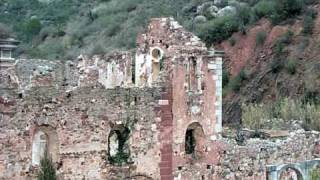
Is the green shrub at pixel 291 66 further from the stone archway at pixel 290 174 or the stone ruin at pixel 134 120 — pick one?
the stone archway at pixel 290 174

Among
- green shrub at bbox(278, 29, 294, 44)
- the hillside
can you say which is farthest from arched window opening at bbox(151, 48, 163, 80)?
green shrub at bbox(278, 29, 294, 44)

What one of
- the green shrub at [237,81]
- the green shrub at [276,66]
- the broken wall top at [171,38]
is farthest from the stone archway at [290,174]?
the green shrub at [276,66]

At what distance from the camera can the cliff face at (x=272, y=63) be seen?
4606cm

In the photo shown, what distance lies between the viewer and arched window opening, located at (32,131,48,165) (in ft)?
54.1

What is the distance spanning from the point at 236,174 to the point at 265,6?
3692 cm

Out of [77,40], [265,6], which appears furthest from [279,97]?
[77,40]

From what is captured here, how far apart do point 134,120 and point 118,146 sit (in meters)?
0.75

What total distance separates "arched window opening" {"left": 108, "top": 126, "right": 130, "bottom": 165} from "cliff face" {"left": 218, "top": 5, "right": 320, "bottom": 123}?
2515 centimetres

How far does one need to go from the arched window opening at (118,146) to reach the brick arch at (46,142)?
1469mm

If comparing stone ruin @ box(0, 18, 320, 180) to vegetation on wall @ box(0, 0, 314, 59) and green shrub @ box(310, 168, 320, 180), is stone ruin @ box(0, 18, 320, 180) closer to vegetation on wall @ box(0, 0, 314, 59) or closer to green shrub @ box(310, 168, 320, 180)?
green shrub @ box(310, 168, 320, 180)

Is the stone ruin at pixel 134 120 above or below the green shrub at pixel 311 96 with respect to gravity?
below

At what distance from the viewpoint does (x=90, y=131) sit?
1717 centimetres

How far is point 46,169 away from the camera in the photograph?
53.7 feet

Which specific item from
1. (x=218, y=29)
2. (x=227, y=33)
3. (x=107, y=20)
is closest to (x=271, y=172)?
(x=218, y=29)
